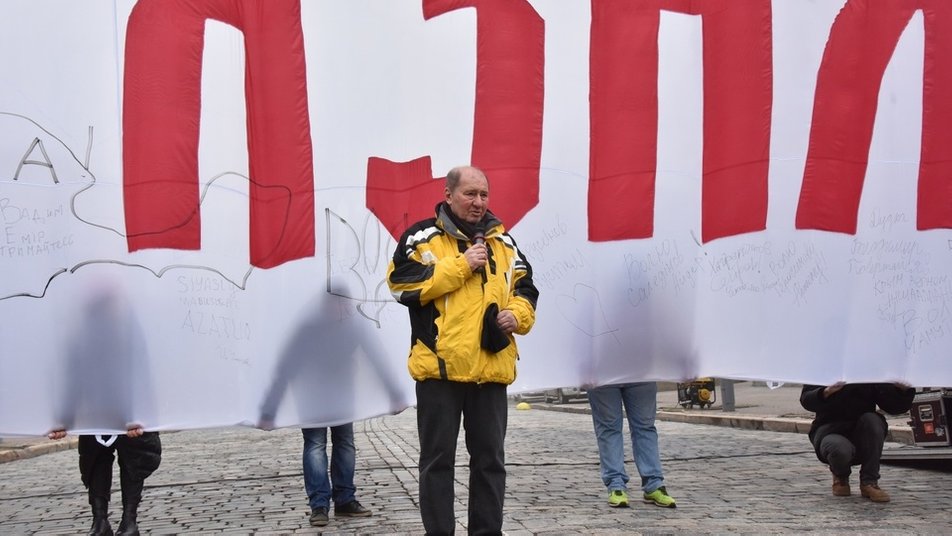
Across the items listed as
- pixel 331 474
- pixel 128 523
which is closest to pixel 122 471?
pixel 128 523

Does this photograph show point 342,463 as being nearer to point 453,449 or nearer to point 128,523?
point 128,523

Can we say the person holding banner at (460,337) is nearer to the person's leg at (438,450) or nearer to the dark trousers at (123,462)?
the person's leg at (438,450)

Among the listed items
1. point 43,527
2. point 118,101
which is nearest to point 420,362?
point 118,101

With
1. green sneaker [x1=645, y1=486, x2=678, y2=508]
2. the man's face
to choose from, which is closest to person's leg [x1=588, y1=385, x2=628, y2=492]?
green sneaker [x1=645, y1=486, x2=678, y2=508]

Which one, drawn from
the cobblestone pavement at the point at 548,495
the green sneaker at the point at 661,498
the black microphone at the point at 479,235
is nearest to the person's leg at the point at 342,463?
the cobblestone pavement at the point at 548,495

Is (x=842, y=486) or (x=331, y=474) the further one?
(x=842, y=486)

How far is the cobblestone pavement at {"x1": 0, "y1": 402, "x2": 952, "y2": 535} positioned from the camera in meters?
6.17

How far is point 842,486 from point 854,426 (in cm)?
44

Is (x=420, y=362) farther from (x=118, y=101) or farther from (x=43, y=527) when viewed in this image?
(x=43, y=527)

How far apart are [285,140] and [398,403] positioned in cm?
163

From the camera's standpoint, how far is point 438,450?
4.49 metres

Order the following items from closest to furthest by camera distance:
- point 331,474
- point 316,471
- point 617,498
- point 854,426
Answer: point 316,471 < point 331,474 < point 617,498 < point 854,426

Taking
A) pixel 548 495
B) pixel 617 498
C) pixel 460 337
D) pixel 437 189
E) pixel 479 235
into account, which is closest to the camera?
pixel 460 337

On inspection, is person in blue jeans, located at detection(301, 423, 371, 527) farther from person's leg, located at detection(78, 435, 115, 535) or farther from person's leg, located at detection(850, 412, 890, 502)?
person's leg, located at detection(850, 412, 890, 502)
